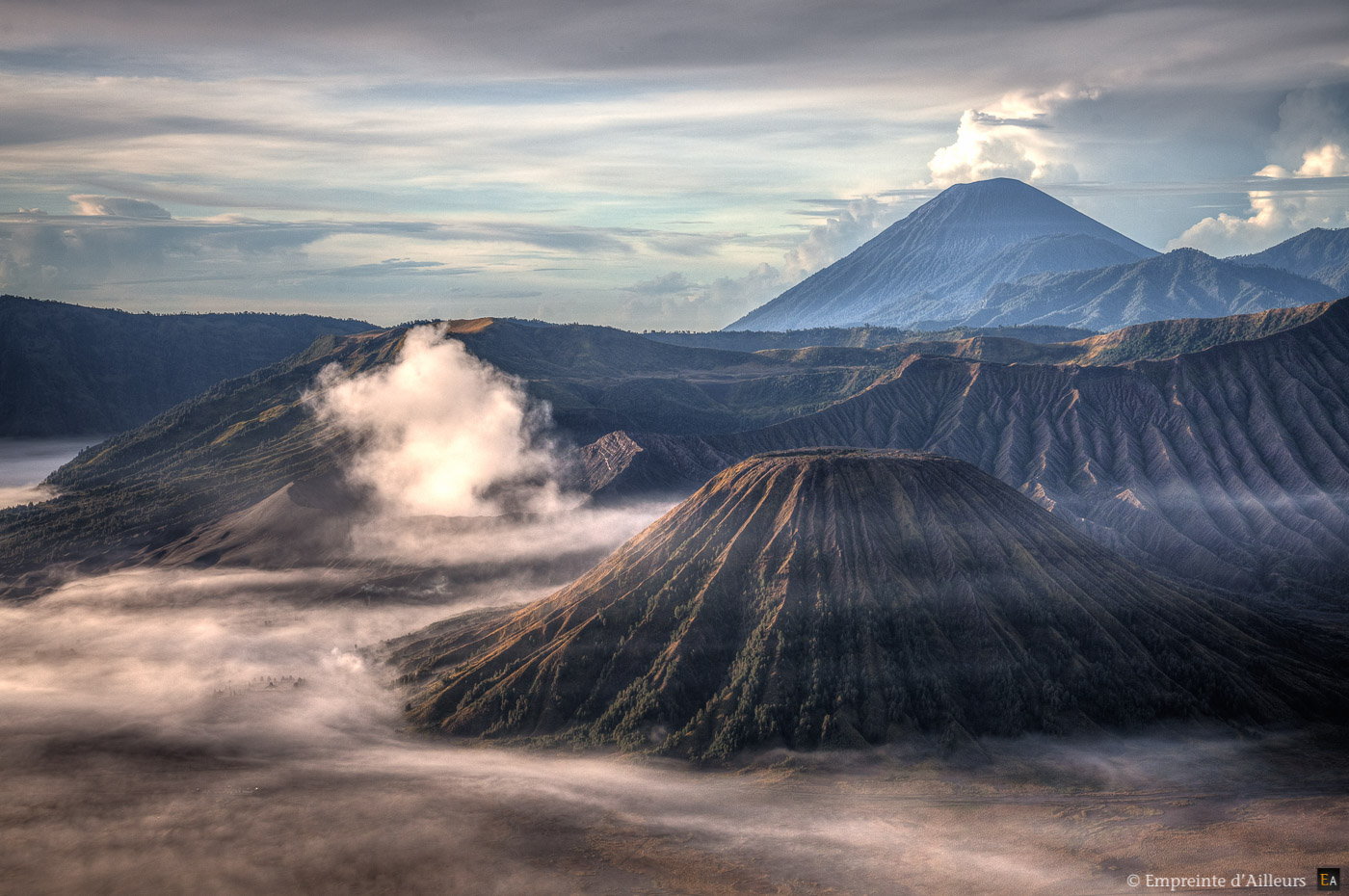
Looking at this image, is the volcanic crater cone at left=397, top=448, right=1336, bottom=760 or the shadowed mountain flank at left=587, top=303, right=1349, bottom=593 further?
the shadowed mountain flank at left=587, top=303, right=1349, bottom=593

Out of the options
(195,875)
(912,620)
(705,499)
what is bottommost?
(195,875)

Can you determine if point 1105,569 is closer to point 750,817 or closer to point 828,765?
point 828,765

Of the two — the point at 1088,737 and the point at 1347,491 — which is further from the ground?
the point at 1347,491

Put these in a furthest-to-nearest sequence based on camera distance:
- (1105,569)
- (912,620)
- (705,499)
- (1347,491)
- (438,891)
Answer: (1347,491)
(705,499)
(1105,569)
(912,620)
(438,891)

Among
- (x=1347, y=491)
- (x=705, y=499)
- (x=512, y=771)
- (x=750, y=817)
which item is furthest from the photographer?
(x=1347, y=491)

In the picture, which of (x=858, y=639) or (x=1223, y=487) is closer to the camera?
(x=858, y=639)

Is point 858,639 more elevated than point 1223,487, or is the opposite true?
point 1223,487

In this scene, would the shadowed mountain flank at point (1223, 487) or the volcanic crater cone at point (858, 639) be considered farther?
the shadowed mountain flank at point (1223, 487)

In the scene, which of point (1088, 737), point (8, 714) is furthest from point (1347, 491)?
point (8, 714)
